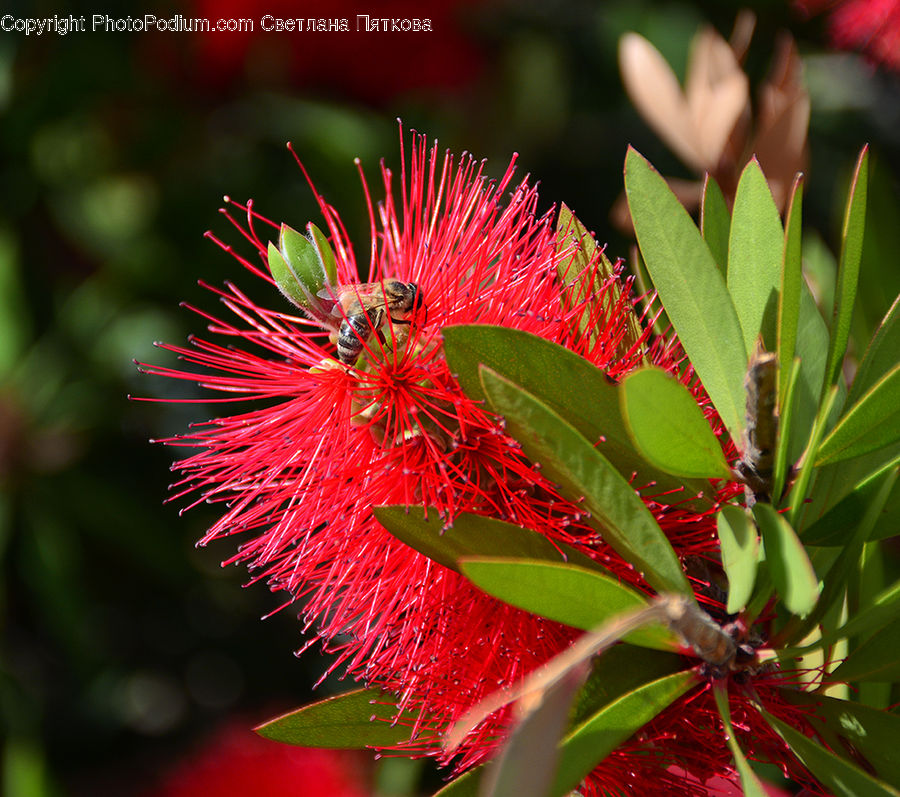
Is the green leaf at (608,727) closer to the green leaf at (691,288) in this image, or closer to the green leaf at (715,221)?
the green leaf at (691,288)

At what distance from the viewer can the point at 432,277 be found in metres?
0.60

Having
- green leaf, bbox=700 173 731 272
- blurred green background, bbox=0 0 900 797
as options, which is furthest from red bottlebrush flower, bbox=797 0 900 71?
green leaf, bbox=700 173 731 272

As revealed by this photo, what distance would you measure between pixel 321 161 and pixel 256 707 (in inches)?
48.1

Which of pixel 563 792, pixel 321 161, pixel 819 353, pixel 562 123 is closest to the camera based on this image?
pixel 563 792

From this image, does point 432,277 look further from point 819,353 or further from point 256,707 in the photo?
point 256,707

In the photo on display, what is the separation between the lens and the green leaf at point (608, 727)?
1.37 ft

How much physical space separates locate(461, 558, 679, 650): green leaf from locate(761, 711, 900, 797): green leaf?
0.35 ft

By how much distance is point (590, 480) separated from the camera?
0.44 m

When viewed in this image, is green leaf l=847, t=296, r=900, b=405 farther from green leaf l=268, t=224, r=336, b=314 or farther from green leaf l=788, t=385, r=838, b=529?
green leaf l=268, t=224, r=336, b=314

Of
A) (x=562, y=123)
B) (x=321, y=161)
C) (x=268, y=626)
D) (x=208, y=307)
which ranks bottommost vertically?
(x=268, y=626)

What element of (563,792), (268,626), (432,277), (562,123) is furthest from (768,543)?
(562,123)

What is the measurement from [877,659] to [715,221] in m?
0.28

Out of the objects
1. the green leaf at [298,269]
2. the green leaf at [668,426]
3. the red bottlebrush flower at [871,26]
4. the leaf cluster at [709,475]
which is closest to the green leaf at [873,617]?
the leaf cluster at [709,475]

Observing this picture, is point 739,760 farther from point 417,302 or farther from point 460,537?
point 417,302
